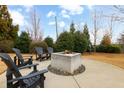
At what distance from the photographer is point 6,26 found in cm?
1717

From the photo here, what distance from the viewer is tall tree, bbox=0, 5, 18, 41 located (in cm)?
1700

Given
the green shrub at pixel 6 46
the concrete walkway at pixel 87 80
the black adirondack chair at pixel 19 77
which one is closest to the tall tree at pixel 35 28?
the green shrub at pixel 6 46

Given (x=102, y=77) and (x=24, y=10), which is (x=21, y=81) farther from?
(x=24, y=10)

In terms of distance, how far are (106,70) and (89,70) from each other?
68cm

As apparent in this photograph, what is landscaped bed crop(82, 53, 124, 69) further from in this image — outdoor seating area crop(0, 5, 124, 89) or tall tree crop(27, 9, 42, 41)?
tall tree crop(27, 9, 42, 41)

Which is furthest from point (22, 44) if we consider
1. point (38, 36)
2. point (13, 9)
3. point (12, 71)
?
point (12, 71)

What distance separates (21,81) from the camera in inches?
157

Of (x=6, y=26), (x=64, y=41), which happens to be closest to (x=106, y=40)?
(x=64, y=41)

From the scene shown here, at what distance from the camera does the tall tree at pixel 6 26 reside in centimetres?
1700

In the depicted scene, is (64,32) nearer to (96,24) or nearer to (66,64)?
(66,64)

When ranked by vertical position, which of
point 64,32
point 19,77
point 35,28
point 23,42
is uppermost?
point 35,28

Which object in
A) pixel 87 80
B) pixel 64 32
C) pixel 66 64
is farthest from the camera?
pixel 64 32

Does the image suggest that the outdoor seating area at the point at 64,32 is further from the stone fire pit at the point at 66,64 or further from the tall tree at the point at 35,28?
the stone fire pit at the point at 66,64

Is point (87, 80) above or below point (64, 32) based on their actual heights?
below
